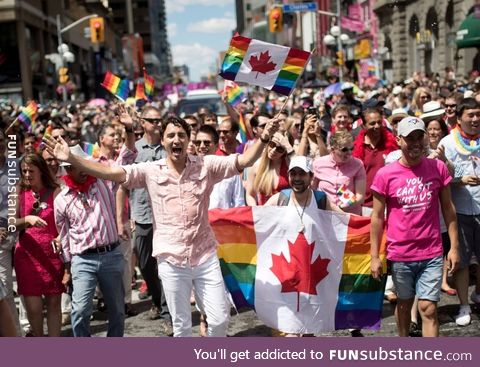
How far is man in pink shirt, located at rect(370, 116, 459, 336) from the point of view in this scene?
16.7ft

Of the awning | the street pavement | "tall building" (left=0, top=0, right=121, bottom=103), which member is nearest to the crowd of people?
the street pavement

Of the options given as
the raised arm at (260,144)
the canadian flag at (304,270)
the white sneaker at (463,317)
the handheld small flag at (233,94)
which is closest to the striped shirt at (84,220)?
the canadian flag at (304,270)

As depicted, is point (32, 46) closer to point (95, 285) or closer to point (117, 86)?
point (117, 86)

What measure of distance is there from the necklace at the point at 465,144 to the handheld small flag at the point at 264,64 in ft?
5.82

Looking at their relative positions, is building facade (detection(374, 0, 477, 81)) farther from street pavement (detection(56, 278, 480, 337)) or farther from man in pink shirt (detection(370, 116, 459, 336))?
man in pink shirt (detection(370, 116, 459, 336))

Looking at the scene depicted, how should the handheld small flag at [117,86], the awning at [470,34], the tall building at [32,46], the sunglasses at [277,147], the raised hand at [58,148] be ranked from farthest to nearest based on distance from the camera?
1. the tall building at [32,46]
2. the awning at [470,34]
3. the handheld small flag at [117,86]
4. the sunglasses at [277,147]
5. the raised hand at [58,148]

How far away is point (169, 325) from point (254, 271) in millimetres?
1232

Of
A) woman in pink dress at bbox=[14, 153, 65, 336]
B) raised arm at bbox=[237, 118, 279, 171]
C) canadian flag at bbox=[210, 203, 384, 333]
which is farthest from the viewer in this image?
woman in pink dress at bbox=[14, 153, 65, 336]

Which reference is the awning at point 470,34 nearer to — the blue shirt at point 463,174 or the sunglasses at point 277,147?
the blue shirt at point 463,174

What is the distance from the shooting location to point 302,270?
18.5 ft

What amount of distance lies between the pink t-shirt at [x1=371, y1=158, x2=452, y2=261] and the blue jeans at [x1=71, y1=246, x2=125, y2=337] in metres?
2.12

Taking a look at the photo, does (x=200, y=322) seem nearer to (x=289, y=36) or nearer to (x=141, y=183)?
(x=141, y=183)

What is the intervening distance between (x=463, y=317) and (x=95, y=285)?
11.0 feet

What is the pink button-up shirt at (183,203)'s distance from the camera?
4980mm
